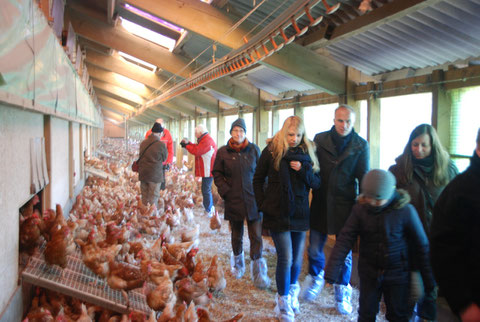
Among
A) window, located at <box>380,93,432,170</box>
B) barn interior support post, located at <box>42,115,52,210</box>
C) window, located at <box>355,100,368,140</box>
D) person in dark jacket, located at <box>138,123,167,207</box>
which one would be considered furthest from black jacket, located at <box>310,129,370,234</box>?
person in dark jacket, located at <box>138,123,167,207</box>

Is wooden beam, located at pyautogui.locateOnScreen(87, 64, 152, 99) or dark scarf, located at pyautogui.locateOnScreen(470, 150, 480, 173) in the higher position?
wooden beam, located at pyautogui.locateOnScreen(87, 64, 152, 99)

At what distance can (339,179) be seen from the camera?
9.66ft

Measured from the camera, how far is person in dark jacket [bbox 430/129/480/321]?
52.8 inches

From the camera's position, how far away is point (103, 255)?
2846 millimetres

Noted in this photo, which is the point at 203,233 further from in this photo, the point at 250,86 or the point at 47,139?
the point at 250,86

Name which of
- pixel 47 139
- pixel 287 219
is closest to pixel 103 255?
pixel 287 219

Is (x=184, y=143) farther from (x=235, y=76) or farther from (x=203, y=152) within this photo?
(x=235, y=76)

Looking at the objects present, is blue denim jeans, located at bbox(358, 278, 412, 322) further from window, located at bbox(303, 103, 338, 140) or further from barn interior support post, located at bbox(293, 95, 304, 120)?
barn interior support post, located at bbox(293, 95, 304, 120)

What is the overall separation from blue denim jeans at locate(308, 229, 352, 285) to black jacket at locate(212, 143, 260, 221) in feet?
2.17

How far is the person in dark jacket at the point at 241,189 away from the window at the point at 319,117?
180 centimetres

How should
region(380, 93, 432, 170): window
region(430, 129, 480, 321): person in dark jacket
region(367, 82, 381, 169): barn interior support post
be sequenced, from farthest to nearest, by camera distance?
region(367, 82, 381, 169): barn interior support post
region(380, 93, 432, 170): window
region(430, 129, 480, 321): person in dark jacket

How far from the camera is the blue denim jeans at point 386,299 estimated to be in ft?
7.24

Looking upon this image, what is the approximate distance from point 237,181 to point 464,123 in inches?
81.2

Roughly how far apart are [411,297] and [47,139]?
11.9 ft
